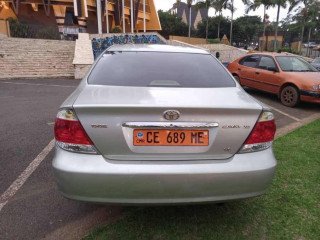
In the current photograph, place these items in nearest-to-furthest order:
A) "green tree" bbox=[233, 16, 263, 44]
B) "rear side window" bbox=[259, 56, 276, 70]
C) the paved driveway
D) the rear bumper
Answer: the rear bumper → the paved driveway → "rear side window" bbox=[259, 56, 276, 70] → "green tree" bbox=[233, 16, 263, 44]

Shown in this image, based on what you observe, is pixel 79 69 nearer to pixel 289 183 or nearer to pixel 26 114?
pixel 26 114

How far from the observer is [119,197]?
2.38 meters

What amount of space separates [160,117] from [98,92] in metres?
0.64

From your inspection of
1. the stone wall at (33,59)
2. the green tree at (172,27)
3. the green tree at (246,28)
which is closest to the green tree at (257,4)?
the green tree at (172,27)

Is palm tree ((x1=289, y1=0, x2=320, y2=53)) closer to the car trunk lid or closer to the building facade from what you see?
the building facade

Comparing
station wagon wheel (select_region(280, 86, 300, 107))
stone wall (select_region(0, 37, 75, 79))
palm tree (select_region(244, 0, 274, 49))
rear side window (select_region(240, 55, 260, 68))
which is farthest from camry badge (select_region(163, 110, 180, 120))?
palm tree (select_region(244, 0, 274, 49))

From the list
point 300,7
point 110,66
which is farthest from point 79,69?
point 300,7

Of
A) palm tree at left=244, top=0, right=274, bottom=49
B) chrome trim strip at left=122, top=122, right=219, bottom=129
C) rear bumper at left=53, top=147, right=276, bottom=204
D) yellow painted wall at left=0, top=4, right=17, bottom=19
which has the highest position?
palm tree at left=244, top=0, right=274, bottom=49

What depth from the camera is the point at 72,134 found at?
2.42 meters

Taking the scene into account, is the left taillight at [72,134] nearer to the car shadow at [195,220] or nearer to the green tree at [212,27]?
the car shadow at [195,220]

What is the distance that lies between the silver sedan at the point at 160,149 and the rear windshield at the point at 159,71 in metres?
0.44

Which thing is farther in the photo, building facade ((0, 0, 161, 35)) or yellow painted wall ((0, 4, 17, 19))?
yellow painted wall ((0, 4, 17, 19))

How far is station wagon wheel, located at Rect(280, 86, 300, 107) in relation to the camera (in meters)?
8.67

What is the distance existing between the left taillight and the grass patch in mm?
862
